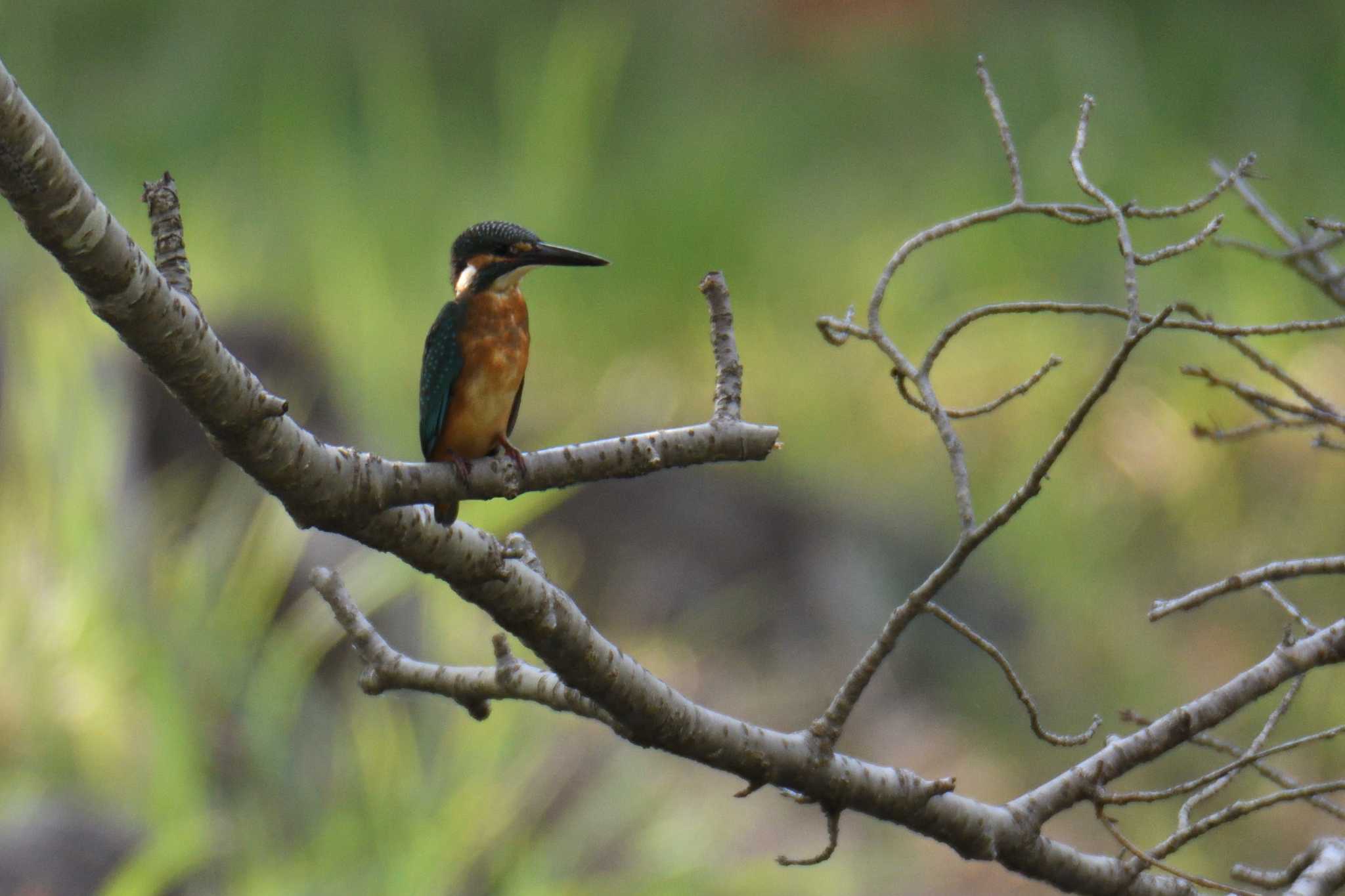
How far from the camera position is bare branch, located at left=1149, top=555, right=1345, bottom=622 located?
115 centimetres

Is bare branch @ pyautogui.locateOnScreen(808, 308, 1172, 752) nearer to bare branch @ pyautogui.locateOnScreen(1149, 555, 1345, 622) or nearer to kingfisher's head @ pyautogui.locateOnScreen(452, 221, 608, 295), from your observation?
bare branch @ pyautogui.locateOnScreen(1149, 555, 1345, 622)

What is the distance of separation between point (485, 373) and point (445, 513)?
0.61m

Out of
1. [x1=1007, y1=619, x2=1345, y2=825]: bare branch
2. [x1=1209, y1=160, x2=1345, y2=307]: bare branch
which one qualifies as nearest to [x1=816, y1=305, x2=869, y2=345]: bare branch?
[x1=1007, y1=619, x2=1345, y2=825]: bare branch

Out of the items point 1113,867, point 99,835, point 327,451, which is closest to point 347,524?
point 327,451

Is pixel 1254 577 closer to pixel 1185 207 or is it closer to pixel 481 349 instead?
pixel 1185 207

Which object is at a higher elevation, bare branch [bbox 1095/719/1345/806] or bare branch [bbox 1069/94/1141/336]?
bare branch [bbox 1069/94/1141/336]

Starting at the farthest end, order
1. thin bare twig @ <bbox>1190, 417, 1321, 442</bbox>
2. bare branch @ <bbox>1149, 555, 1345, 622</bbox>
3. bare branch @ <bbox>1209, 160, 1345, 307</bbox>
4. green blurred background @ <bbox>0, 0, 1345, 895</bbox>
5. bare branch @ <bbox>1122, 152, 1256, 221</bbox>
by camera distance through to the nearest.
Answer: green blurred background @ <bbox>0, 0, 1345, 895</bbox> → bare branch @ <bbox>1209, 160, 1345, 307</bbox> → thin bare twig @ <bbox>1190, 417, 1321, 442</bbox> → bare branch @ <bbox>1122, 152, 1256, 221</bbox> → bare branch @ <bbox>1149, 555, 1345, 622</bbox>

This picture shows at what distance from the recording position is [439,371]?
1.80 metres

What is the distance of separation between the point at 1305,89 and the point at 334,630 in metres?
5.60

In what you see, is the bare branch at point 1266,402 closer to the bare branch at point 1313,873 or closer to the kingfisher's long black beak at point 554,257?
the bare branch at point 1313,873

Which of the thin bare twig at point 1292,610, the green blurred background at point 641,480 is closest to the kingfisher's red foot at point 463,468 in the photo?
the thin bare twig at point 1292,610

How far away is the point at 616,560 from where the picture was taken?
4.30 meters

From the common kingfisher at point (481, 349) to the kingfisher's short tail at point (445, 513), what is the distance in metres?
0.49

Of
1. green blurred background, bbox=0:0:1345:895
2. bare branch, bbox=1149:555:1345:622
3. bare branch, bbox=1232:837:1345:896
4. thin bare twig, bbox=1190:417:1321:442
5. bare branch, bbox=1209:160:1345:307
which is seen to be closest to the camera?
bare branch, bbox=1149:555:1345:622
